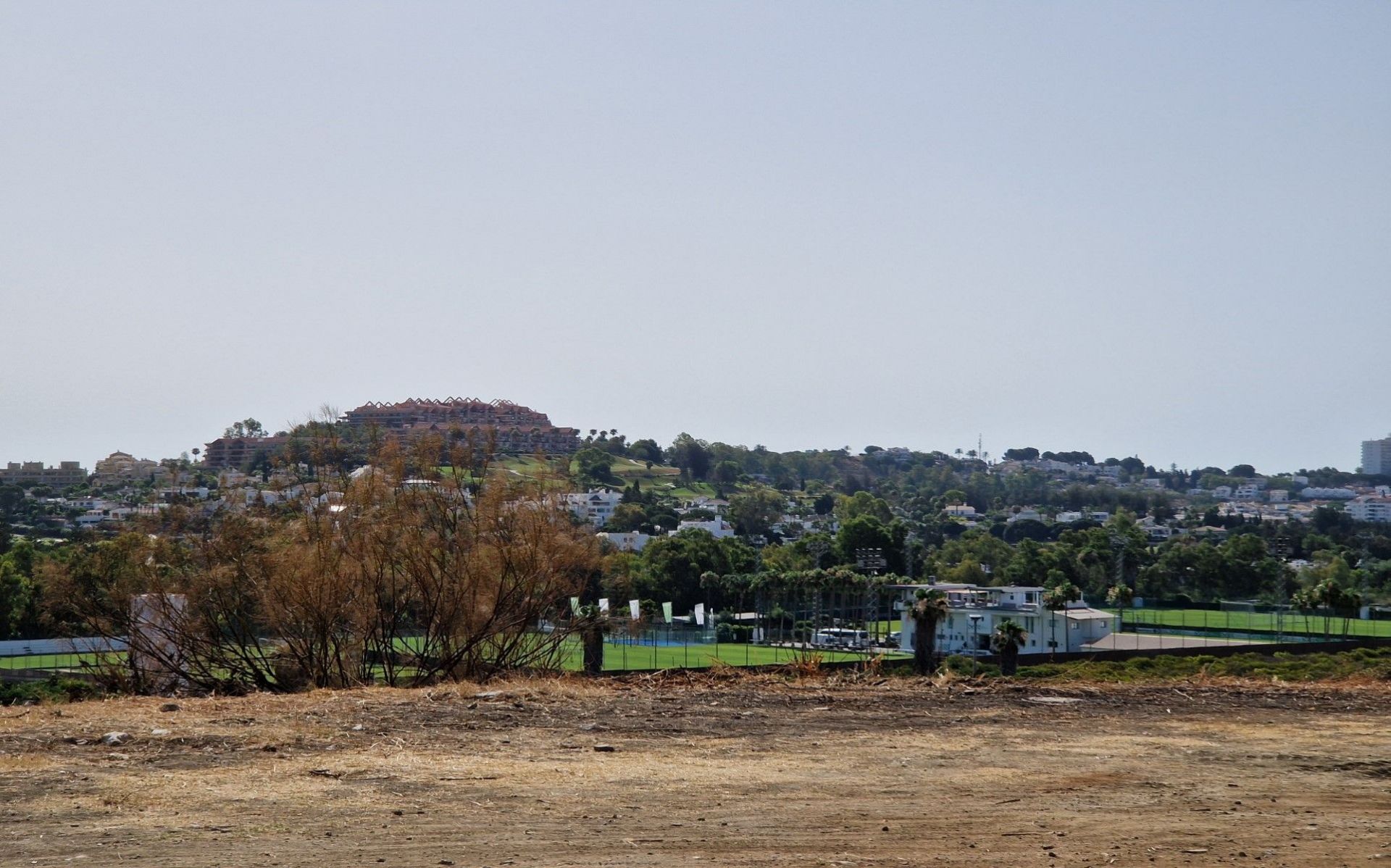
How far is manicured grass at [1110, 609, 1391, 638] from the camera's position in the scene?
74625 millimetres

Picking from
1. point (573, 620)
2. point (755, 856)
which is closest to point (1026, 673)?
point (573, 620)

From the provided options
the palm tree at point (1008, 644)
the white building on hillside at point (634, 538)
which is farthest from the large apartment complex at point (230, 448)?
the palm tree at point (1008, 644)

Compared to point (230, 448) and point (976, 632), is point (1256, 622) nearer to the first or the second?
point (976, 632)

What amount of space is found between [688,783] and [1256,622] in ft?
274

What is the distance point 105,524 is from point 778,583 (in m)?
63.6

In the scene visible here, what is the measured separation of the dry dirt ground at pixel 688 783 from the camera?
7.32m

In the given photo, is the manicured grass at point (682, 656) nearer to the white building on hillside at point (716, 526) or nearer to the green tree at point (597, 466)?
the white building on hillside at point (716, 526)

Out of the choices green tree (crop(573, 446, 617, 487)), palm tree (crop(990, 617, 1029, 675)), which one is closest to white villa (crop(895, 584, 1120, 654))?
palm tree (crop(990, 617, 1029, 675))

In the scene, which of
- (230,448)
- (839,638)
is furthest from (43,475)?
(839,638)

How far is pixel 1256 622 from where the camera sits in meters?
83.9

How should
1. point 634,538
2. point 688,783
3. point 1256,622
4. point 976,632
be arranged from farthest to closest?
point 634,538 → point 1256,622 → point 976,632 → point 688,783

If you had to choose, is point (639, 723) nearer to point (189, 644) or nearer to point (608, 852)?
point (608, 852)

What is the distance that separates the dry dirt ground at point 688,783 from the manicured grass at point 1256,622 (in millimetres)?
62013

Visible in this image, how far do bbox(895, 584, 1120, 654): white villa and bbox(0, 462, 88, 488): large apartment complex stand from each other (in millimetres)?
118474
